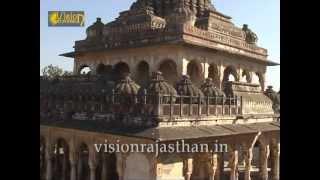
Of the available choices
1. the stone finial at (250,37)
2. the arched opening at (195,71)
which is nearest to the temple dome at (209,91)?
the arched opening at (195,71)

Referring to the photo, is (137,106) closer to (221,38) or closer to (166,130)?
(166,130)

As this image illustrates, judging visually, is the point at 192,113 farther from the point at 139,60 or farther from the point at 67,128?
the point at 139,60

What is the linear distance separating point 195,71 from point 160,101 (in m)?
7.45

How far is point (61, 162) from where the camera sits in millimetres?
16031

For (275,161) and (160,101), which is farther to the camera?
(275,161)

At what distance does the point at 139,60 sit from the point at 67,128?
19.4 ft

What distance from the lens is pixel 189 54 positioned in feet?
56.8

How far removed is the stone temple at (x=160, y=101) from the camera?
12219 mm

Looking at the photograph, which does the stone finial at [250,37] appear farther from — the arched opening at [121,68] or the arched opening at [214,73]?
the arched opening at [121,68]

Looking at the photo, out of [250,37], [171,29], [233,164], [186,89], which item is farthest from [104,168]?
[250,37]

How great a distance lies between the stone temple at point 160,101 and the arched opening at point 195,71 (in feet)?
0.17

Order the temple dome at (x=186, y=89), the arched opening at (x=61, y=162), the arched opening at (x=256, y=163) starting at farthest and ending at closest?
the arched opening at (x=256, y=163), the arched opening at (x=61, y=162), the temple dome at (x=186, y=89)
